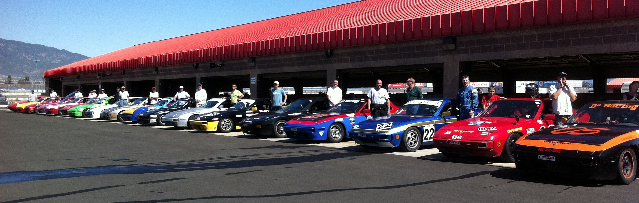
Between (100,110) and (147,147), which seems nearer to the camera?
(147,147)

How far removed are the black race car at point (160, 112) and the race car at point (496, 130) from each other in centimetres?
1256

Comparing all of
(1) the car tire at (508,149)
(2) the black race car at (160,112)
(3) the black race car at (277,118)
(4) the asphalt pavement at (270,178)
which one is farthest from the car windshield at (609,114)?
(2) the black race car at (160,112)

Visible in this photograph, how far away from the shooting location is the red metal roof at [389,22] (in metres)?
12.6

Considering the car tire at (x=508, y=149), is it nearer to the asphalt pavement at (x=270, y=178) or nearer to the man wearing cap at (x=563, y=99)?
the asphalt pavement at (x=270, y=178)

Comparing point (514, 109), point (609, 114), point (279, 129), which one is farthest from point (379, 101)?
point (609, 114)

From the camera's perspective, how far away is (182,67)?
2950 cm

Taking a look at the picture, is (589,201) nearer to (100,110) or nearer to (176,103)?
(176,103)

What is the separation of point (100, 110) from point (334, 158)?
1866cm

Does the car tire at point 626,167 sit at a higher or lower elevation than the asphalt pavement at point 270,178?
higher

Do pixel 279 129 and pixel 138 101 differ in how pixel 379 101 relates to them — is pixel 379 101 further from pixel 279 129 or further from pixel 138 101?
pixel 138 101

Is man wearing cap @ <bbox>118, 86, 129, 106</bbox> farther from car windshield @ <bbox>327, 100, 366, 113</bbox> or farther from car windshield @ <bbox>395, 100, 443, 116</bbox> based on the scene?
car windshield @ <bbox>395, 100, 443, 116</bbox>

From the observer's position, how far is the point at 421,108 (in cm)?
1072

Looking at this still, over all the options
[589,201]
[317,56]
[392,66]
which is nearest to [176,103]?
[317,56]

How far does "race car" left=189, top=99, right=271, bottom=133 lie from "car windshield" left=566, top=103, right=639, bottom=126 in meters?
9.66
